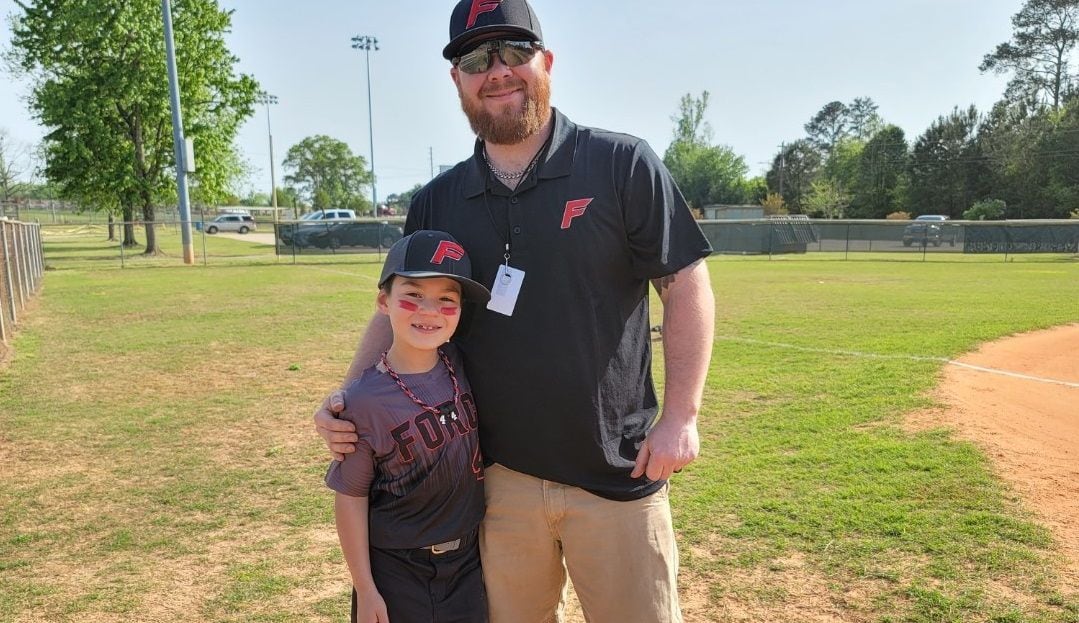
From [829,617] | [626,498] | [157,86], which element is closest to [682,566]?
[829,617]

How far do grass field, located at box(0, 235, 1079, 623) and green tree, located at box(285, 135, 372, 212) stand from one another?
2795 inches

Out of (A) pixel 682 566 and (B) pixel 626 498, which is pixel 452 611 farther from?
(A) pixel 682 566

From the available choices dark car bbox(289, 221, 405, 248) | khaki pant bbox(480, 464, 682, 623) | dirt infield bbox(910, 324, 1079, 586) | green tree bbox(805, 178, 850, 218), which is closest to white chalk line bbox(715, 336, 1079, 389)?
dirt infield bbox(910, 324, 1079, 586)

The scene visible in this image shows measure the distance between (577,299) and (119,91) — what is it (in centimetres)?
3179

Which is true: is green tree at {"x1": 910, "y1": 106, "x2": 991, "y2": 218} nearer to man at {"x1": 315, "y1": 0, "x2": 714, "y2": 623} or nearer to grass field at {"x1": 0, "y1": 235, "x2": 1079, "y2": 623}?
grass field at {"x1": 0, "y1": 235, "x2": 1079, "y2": 623}

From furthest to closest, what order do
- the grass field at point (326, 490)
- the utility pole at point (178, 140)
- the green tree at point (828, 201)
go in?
the green tree at point (828, 201), the utility pole at point (178, 140), the grass field at point (326, 490)

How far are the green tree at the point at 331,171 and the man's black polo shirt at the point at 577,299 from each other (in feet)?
259

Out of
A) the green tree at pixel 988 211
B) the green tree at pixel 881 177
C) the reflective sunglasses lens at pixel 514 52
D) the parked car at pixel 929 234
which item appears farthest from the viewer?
the green tree at pixel 881 177

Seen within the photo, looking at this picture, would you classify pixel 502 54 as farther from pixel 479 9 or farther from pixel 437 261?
pixel 437 261

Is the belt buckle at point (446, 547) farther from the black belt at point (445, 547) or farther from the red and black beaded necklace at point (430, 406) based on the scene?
the red and black beaded necklace at point (430, 406)

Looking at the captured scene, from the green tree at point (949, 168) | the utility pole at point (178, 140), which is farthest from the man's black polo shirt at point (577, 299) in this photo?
the green tree at point (949, 168)

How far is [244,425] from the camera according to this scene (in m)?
6.27

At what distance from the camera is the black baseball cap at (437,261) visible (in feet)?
6.46

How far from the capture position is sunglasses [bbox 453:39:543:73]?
6.73 feet
